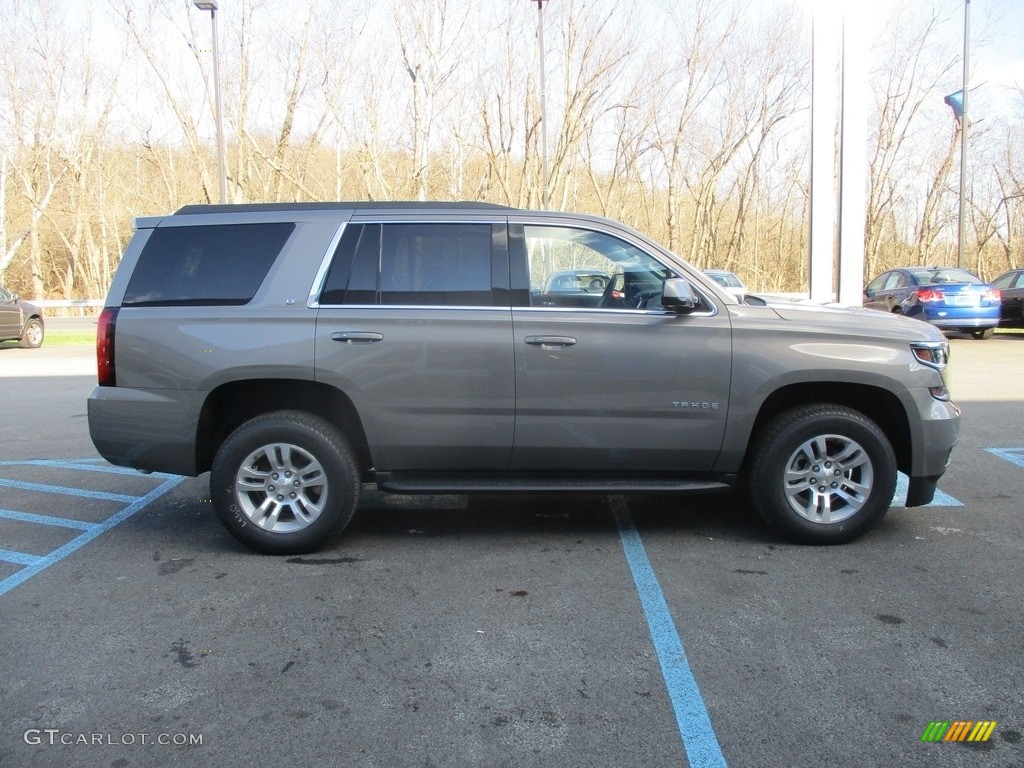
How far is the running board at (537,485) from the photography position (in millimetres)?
4719

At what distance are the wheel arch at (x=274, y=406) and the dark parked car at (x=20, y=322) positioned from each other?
649 inches

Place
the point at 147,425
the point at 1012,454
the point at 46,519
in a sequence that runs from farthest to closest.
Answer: the point at 1012,454, the point at 46,519, the point at 147,425

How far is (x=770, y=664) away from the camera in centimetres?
337

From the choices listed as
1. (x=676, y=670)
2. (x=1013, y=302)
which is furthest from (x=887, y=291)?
(x=676, y=670)

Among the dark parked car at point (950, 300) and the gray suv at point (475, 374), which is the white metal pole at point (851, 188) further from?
the gray suv at point (475, 374)

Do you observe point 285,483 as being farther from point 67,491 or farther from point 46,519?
point 67,491

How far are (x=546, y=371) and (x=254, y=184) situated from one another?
32570mm

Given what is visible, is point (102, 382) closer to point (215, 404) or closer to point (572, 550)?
point (215, 404)

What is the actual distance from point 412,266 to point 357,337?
54 cm

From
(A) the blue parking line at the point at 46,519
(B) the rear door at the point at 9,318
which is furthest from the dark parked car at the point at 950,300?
(B) the rear door at the point at 9,318

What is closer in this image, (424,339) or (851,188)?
(424,339)

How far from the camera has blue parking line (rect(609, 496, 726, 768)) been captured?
2.78m

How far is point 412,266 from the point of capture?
482 centimetres

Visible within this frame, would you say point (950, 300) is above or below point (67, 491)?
above
